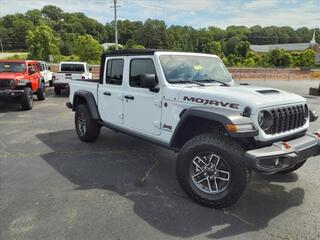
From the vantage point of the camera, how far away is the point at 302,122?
4.03 m

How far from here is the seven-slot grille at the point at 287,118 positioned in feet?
11.7

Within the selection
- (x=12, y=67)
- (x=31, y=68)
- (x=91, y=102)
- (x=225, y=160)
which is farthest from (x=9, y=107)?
(x=225, y=160)

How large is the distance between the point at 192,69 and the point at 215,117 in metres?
1.46

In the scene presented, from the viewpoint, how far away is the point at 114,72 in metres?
5.40

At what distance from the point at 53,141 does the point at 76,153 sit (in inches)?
46.3

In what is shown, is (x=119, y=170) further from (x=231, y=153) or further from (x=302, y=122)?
(x=302, y=122)

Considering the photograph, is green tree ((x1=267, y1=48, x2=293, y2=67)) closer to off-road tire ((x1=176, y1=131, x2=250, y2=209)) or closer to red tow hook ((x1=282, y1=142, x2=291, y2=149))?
red tow hook ((x1=282, y1=142, x2=291, y2=149))

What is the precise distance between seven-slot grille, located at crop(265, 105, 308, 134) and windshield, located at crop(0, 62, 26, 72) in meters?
10.6

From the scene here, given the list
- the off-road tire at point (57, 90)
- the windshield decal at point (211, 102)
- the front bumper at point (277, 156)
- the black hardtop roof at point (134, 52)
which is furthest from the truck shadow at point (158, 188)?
the off-road tire at point (57, 90)

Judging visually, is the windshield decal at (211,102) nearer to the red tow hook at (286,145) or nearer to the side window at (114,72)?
the red tow hook at (286,145)

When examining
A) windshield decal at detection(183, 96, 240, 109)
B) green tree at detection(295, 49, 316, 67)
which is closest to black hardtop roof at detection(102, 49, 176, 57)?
windshield decal at detection(183, 96, 240, 109)


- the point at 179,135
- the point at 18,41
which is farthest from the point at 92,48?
the point at 18,41

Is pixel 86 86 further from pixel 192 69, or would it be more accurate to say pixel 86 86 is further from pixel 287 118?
pixel 287 118

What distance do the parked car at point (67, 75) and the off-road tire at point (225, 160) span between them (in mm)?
11644
